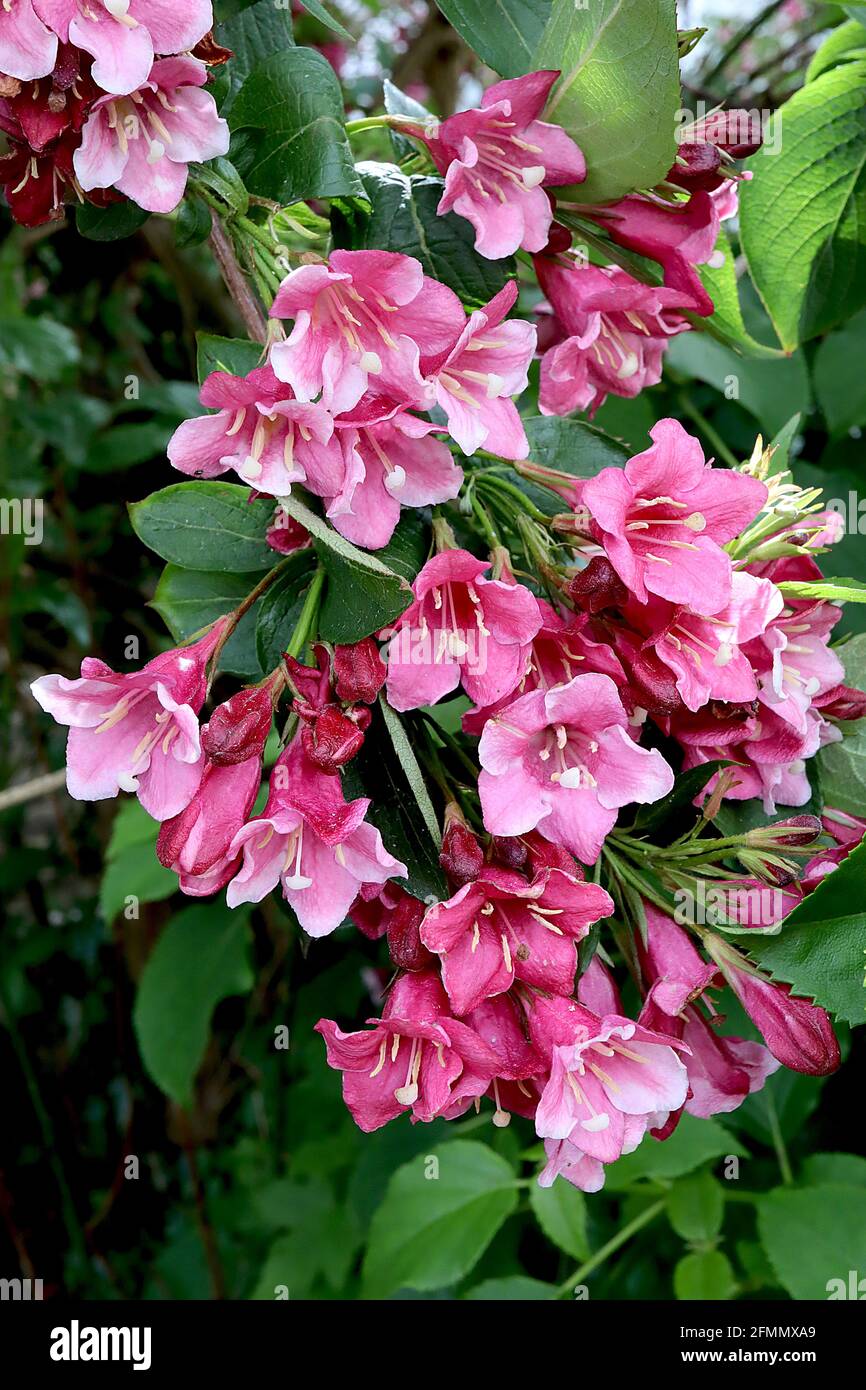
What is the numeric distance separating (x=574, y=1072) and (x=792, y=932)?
0.11 meters

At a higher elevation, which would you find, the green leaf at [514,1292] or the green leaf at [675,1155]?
the green leaf at [675,1155]

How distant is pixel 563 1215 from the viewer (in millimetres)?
946

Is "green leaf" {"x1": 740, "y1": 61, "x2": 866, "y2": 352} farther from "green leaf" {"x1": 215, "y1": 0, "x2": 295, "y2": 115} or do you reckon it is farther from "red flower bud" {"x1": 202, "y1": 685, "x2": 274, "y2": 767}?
"red flower bud" {"x1": 202, "y1": 685, "x2": 274, "y2": 767}


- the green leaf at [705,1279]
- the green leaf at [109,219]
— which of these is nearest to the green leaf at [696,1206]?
the green leaf at [705,1279]

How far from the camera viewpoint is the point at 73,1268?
67.0 inches

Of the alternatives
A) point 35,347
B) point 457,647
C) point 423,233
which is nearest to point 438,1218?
point 457,647

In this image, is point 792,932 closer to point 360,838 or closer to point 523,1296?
point 360,838

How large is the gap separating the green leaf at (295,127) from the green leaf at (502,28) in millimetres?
68

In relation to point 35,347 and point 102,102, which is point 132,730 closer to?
point 102,102

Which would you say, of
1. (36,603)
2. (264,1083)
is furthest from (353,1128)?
(36,603)

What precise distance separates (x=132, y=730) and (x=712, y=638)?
0.79ft

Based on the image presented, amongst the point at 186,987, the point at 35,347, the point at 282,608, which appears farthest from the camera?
the point at 35,347

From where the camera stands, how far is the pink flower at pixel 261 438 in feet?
1.53

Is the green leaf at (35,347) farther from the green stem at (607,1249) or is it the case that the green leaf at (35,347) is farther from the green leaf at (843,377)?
the green stem at (607,1249)
